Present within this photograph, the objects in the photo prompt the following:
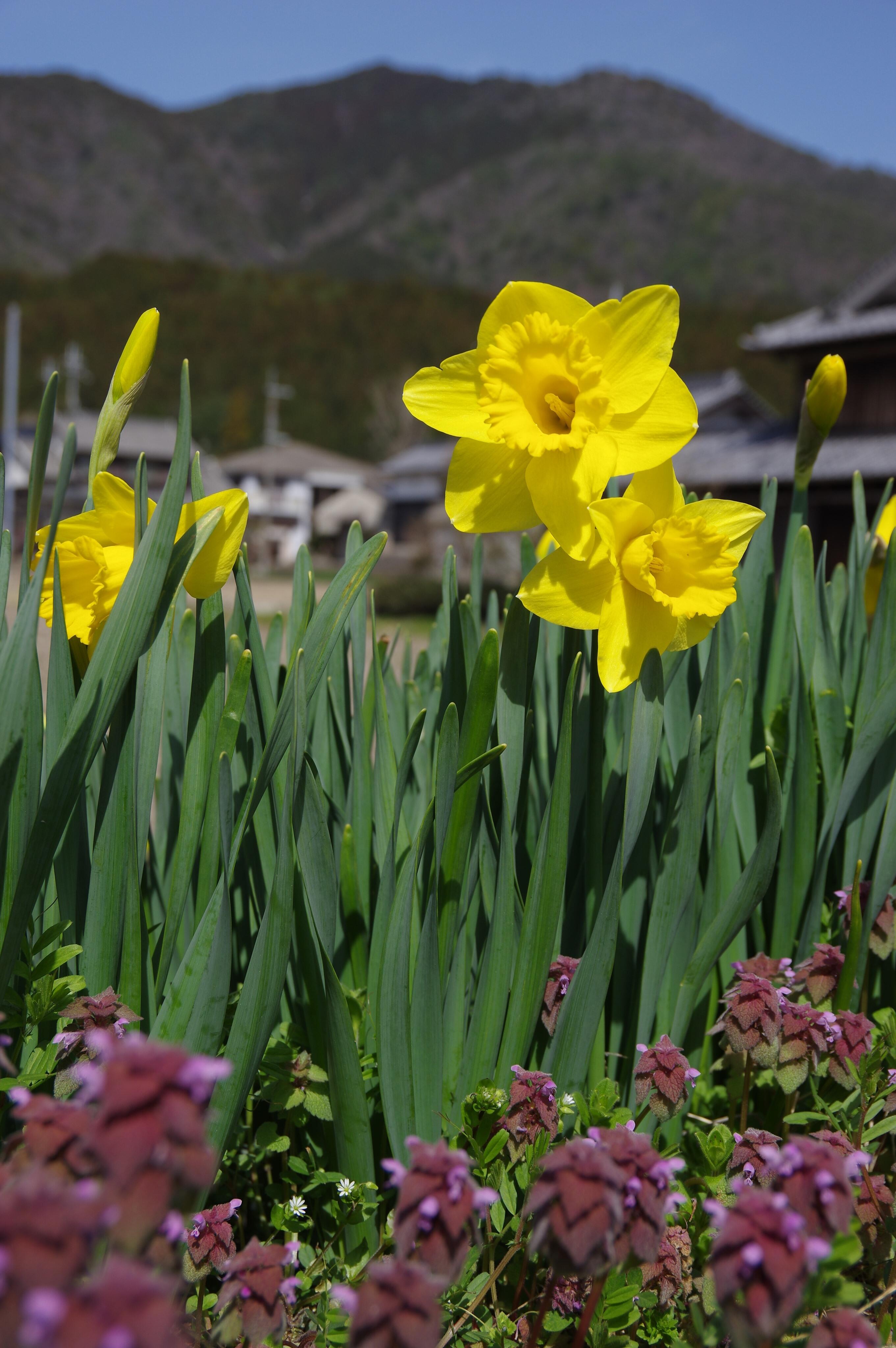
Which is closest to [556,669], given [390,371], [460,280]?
[390,371]

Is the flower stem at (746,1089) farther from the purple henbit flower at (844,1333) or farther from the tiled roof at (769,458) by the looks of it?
the tiled roof at (769,458)

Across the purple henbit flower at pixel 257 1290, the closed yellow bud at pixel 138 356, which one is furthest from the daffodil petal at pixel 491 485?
the purple henbit flower at pixel 257 1290

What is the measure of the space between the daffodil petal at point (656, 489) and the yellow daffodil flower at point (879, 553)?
0.70 meters

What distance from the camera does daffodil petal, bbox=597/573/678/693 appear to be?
3.05 ft

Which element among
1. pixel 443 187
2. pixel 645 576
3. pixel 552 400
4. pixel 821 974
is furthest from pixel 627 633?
pixel 443 187

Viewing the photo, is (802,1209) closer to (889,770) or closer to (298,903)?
(298,903)

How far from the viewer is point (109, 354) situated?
69250 millimetres

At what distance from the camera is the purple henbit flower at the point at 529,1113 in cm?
85

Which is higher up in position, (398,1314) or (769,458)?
(769,458)

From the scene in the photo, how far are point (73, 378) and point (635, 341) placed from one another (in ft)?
152

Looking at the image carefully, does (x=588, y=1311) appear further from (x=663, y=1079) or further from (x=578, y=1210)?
(x=663, y=1079)

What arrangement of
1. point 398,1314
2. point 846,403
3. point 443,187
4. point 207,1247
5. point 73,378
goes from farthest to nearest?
point 443,187, point 73,378, point 846,403, point 207,1247, point 398,1314

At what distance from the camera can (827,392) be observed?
1.23 meters

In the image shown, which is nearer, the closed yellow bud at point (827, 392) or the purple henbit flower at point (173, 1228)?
the purple henbit flower at point (173, 1228)
